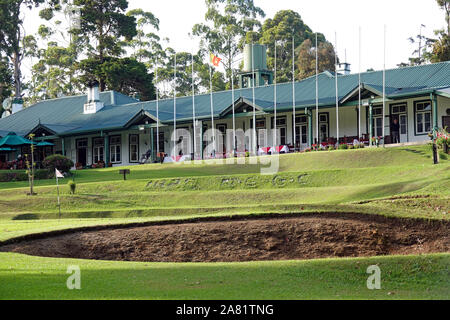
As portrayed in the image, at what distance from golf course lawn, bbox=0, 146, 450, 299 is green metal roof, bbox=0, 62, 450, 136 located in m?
6.15

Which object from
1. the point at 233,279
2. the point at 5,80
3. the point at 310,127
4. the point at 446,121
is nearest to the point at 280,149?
the point at 310,127

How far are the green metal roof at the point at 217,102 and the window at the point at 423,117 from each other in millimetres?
895

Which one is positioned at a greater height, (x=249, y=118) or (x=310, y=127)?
(x=249, y=118)

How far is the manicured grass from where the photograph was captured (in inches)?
407

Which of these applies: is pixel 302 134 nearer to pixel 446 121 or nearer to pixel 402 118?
pixel 402 118

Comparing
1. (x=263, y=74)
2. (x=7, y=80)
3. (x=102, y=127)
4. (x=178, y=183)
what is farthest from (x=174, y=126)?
(x=7, y=80)

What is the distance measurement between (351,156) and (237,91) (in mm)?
16398

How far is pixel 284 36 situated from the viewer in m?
69.5

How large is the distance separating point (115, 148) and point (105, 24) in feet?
64.0

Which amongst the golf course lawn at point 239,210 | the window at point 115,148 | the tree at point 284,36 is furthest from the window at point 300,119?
the tree at point 284,36

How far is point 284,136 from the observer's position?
4122 cm

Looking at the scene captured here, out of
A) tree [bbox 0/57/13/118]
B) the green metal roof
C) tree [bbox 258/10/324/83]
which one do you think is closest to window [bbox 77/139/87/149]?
the green metal roof

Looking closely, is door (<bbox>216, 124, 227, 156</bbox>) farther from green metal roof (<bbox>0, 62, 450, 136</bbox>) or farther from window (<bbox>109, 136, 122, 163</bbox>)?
window (<bbox>109, 136, 122, 163</bbox>)
